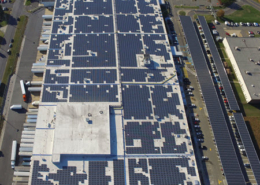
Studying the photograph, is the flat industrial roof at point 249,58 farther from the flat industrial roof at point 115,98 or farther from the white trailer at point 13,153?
the white trailer at point 13,153

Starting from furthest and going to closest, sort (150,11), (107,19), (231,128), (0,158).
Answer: (150,11) < (107,19) < (231,128) < (0,158)

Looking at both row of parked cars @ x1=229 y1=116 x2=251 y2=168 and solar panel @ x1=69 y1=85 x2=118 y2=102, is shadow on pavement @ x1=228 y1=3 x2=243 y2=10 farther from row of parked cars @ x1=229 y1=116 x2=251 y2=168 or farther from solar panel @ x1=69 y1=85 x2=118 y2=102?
solar panel @ x1=69 y1=85 x2=118 y2=102

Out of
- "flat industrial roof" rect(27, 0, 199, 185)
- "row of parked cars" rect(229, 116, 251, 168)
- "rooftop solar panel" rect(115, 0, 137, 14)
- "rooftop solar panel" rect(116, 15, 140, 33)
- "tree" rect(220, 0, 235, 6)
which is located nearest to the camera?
"flat industrial roof" rect(27, 0, 199, 185)

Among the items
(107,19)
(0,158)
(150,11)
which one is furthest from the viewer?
(150,11)

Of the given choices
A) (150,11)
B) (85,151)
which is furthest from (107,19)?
(85,151)

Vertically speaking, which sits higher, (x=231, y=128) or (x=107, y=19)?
(x=107, y=19)

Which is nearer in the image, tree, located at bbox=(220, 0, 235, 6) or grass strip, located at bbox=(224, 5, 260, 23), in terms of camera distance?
grass strip, located at bbox=(224, 5, 260, 23)

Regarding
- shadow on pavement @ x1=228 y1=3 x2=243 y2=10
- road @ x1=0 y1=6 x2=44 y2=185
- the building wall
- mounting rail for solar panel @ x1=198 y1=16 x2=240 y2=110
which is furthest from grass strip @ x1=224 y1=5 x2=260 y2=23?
road @ x1=0 y1=6 x2=44 y2=185

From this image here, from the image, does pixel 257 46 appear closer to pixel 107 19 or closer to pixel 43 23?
pixel 107 19
